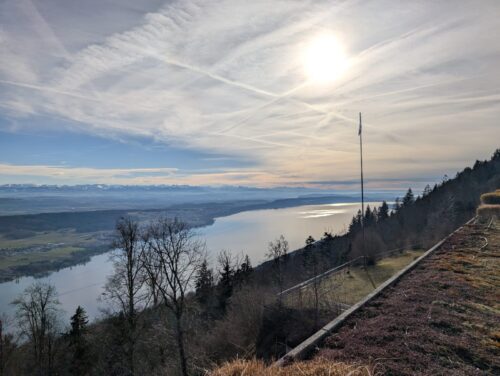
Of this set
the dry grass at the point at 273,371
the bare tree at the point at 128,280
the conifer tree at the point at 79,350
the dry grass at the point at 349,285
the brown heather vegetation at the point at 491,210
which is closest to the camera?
the dry grass at the point at 273,371

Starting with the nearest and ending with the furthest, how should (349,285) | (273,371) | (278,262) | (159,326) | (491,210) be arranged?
(273,371) < (159,326) < (349,285) < (491,210) < (278,262)

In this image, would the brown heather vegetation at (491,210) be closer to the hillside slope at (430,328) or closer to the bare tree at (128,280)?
the hillside slope at (430,328)

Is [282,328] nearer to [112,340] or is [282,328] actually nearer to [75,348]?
[112,340]

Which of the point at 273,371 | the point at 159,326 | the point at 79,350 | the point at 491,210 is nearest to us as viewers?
the point at 273,371

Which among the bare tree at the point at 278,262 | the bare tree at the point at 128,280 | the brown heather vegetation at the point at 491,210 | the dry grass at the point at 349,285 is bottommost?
the bare tree at the point at 278,262

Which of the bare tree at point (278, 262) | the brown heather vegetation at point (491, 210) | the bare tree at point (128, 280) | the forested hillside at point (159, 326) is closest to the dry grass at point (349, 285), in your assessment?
the forested hillside at point (159, 326)

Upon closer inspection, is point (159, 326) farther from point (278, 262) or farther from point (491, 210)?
point (491, 210)

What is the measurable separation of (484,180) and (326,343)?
228 feet

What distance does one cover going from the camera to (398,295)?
681 centimetres

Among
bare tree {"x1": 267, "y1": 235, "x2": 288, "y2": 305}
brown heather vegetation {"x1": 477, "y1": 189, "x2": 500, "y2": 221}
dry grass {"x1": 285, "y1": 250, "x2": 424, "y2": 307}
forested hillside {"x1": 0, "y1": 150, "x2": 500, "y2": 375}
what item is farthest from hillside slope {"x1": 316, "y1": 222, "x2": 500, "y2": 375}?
bare tree {"x1": 267, "y1": 235, "x2": 288, "y2": 305}

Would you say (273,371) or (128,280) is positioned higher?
(273,371)

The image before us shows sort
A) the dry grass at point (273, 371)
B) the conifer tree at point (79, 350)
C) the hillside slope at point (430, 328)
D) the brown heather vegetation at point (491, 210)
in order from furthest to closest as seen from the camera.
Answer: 1. the conifer tree at point (79, 350)
2. the brown heather vegetation at point (491, 210)
3. the hillside slope at point (430, 328)
4. the dry grass at point (273, 371)

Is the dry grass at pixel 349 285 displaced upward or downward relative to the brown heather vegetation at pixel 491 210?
downward

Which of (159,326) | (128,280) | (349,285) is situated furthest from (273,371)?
(349,285)
